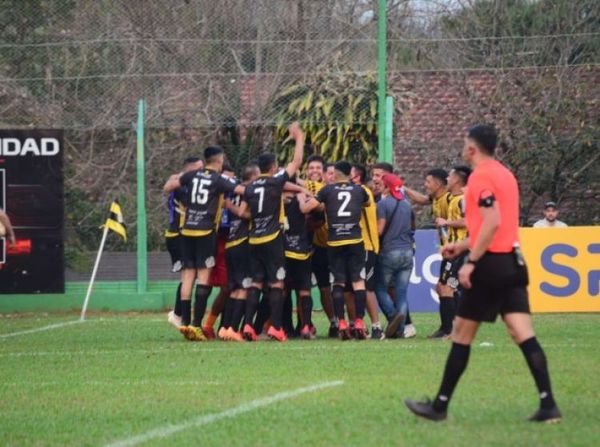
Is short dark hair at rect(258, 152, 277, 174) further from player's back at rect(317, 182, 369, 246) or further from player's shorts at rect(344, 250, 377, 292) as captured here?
player's shorts at rect(344, 250, 377, 292)

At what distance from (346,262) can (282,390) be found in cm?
574

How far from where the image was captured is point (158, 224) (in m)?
23.6

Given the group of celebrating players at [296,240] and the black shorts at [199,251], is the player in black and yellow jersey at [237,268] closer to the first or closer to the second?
the group of celebrating players at [296,240]

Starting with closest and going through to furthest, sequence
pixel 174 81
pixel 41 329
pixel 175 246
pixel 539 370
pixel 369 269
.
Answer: pixel 539 370
pixel 369 269
pixel 175 246
pixel 41 329
pixel 174 81

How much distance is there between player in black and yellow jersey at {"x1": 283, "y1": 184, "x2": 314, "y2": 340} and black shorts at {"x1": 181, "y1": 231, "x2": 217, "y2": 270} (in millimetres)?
899

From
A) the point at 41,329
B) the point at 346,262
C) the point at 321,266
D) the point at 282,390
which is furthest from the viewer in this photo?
the point at 41,329

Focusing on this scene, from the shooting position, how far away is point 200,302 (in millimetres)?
16703

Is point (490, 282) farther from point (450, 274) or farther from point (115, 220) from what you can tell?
point (115, 220)

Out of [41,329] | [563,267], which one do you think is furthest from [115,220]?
[563,267]

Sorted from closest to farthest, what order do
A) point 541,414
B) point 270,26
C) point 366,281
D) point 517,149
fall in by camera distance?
point 541,414 < point 366,281 < point 270,26 < point 517,149

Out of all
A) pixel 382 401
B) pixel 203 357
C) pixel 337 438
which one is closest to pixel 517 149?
pixel 203 357

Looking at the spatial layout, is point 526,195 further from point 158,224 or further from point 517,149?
point 158,224

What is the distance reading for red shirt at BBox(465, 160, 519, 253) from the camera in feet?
30.0

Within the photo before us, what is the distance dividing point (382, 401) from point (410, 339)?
21.7 ft
